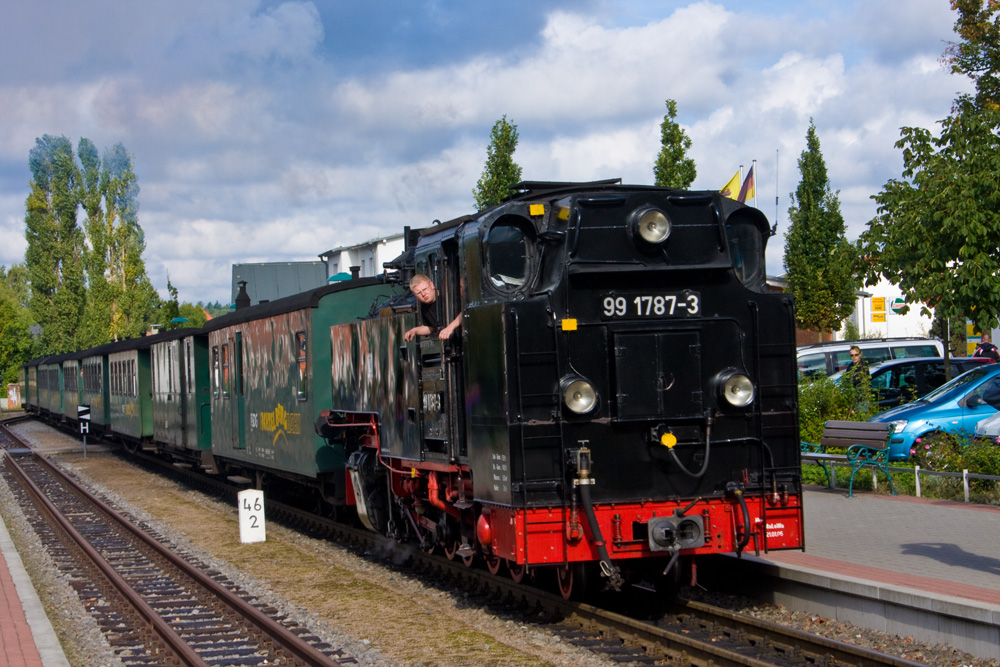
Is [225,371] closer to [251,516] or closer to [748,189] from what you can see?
[251,516]

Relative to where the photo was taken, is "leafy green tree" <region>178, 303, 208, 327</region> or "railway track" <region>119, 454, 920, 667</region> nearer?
"railway track" <region>119, 454, 920, 667</region>

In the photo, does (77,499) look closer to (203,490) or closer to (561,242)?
(203,490)

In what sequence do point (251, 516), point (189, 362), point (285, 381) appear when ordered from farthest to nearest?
point (189, 362)
point (285, 381)
point (251, 516)

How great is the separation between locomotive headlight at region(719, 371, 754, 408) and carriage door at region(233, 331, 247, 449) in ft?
35.9

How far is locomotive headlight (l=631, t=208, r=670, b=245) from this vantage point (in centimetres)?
754

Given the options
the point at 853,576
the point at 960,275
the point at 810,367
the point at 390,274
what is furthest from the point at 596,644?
the point at 810,367

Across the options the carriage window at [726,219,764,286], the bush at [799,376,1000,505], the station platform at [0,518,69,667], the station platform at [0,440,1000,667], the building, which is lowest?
the station platform at [0,518,69,667]

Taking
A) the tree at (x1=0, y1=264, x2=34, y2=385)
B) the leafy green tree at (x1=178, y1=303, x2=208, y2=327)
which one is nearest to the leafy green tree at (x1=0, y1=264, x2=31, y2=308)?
the leafy green tree at (x1=178, y1=303, x2=208, y2=327)

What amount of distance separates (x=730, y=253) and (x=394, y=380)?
3472mm

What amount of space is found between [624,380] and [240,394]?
11028 mm

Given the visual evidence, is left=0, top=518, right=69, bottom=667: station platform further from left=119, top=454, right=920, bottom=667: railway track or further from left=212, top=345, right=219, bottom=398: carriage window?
left=212, top=345, right=219, bottom=398: carriage window

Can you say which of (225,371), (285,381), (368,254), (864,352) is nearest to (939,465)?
(285,381)

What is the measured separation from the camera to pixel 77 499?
20.3m

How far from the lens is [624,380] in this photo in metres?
7.44
